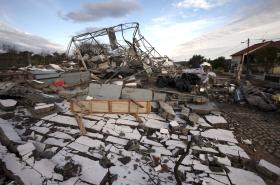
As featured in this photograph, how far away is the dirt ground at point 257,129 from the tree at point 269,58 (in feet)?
48.4

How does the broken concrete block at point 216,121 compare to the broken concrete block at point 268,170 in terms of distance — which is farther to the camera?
the broken concrete block at point 216,121

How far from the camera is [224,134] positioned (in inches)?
188

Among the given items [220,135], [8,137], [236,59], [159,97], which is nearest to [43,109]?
[8,137]

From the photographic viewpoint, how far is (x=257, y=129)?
5.51 m

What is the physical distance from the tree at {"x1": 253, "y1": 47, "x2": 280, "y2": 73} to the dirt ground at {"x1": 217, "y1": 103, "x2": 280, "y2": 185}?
1474 centimetres

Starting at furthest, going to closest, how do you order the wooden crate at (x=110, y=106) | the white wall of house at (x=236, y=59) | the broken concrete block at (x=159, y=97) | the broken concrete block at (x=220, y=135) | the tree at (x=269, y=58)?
1. the white wall of house at (x=236, y=59)
2. the tree at (x=269, y=58)
3. the broken concrete block at (x=159, y=97)
4. the wooden crate at (x=110, y=106)
5. the broken concrete block at (x=220, y=135)

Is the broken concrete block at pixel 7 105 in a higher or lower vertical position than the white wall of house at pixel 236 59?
lower

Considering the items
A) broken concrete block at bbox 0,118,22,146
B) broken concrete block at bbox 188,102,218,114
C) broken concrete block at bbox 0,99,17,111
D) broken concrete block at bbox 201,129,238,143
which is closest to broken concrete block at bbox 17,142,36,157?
broken concrete block at bbox 0,118,22,146

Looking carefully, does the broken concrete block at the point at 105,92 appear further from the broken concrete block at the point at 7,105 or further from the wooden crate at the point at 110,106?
the broken concrete block at the point at 7,105

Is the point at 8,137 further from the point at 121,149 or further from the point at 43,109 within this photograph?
the point at 121,149

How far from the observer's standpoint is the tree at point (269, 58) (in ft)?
60.5

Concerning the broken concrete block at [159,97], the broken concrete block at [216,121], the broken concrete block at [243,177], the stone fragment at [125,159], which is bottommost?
the broken concrete block at [243,177]

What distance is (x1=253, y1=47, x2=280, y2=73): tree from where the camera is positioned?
60.5 ft

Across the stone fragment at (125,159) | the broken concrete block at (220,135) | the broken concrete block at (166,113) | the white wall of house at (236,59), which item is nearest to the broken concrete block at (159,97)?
the broken concrete block at (166,113)
